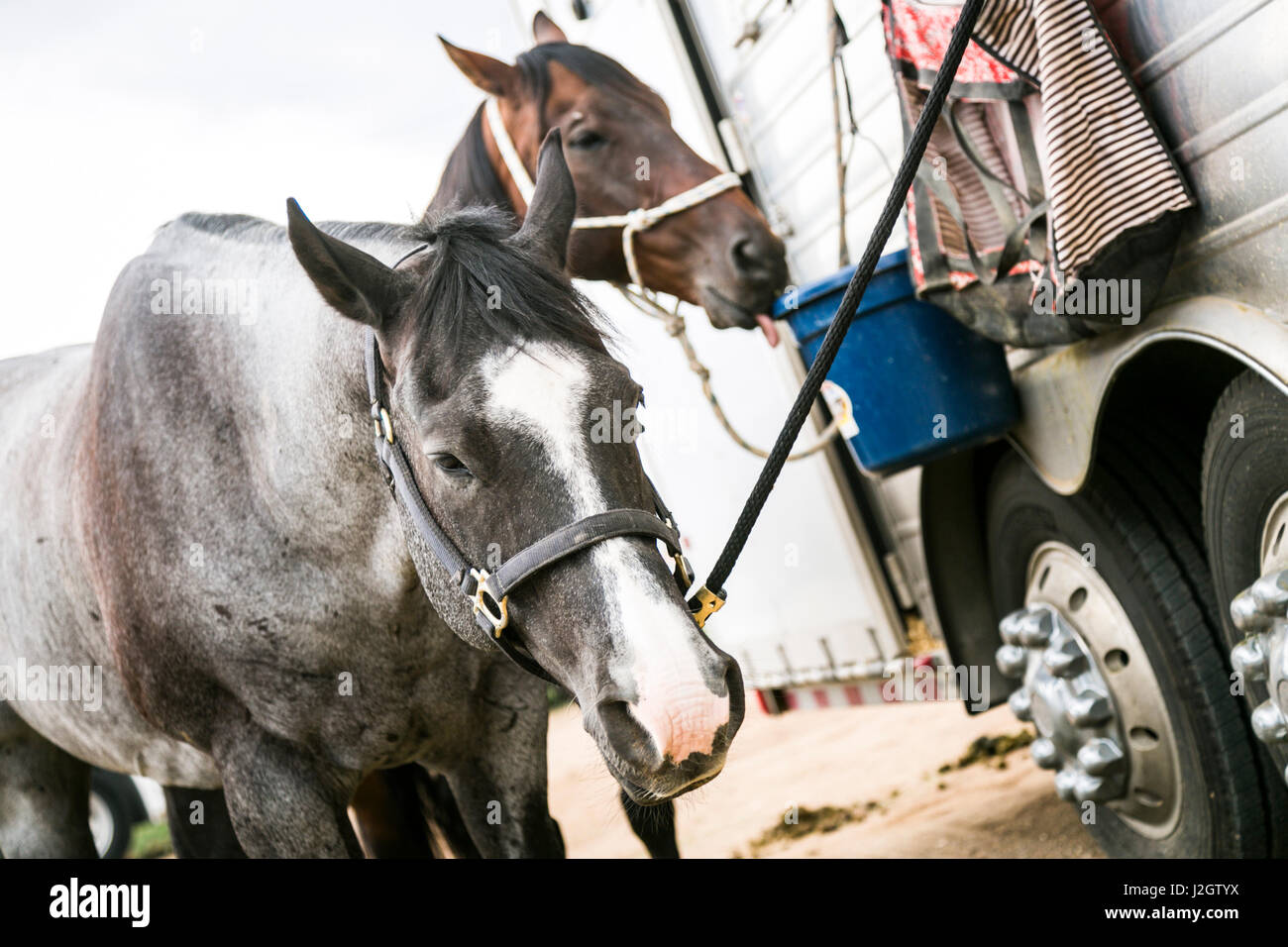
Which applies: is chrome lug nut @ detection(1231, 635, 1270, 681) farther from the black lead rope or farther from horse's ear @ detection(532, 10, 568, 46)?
horse's ear @ detection(532, 10, 568, 46)

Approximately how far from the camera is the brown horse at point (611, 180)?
3488mm

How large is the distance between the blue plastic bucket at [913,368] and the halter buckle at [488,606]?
1.27m

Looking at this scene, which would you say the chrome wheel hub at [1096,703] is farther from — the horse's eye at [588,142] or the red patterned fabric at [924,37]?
the horse's eye at [588,142]

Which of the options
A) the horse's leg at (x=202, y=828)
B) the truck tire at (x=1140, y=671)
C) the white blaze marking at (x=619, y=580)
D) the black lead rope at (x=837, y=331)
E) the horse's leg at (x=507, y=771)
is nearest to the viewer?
the white blaze marking at (x=619, y=580)

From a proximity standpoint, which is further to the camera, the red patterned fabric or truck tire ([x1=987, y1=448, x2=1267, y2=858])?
truck tire ([x1=987, y1=448, x2=1267, y2=858])

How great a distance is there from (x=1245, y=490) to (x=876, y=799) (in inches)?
119

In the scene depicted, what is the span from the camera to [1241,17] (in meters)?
1.82

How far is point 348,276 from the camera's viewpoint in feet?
6.47

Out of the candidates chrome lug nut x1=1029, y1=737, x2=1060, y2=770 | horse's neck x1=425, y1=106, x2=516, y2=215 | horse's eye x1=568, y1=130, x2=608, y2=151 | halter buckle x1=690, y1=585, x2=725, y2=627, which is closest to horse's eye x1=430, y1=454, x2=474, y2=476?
halter buckle x1=690, y1=585, x2=725, y2=627

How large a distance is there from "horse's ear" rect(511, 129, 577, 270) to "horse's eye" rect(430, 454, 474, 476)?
48cm

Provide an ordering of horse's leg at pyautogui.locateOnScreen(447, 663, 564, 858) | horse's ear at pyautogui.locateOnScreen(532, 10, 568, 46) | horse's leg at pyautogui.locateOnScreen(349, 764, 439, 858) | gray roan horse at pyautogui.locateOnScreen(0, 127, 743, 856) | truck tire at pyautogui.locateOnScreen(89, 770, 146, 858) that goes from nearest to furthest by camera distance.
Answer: gray roan horse at pyautogui.locateOnScreen(0, 127, 743, 856), horse's leg at pyautogui.locateOnScreen(447, 663, 564, 858), horse's leg at pyautogui.locateOnScreen(349, 764, 439, 858), horse's ear at pyautogui.locateOnScreen(532, 10, 568, 46), truck tire at pyautogui.locateOnScreen(89, 770, 146, 858)

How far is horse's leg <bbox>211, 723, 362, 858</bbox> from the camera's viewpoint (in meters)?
2.40

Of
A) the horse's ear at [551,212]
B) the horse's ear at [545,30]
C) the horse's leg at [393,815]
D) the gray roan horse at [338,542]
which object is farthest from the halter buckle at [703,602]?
the horse's ear at [545,30]
